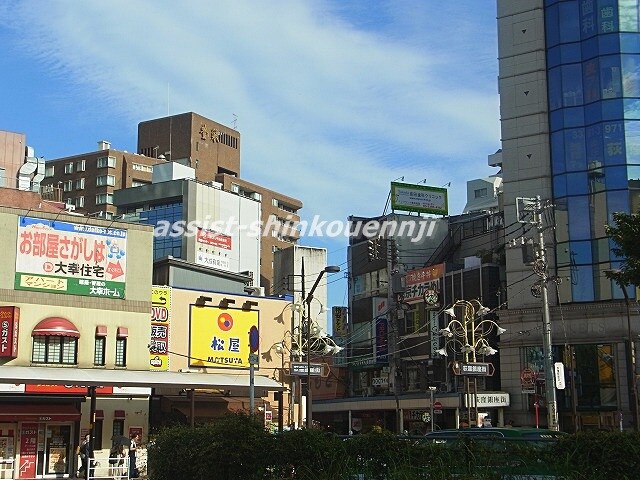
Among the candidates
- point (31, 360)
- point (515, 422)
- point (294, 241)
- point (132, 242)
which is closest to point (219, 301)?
point (132, 242)

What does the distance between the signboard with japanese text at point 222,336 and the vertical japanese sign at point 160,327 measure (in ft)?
5.12

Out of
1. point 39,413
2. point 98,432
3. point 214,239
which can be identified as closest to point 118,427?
point 98,432

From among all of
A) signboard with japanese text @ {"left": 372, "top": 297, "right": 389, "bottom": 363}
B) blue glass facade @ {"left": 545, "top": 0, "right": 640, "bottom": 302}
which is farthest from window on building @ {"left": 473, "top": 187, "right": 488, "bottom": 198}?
blue glass facade @ {"left": 545, "top": 0, "right": 640, "bottom": 302}

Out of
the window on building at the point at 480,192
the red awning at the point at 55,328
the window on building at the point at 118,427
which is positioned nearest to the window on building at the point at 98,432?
the window on building at the point at 118,427

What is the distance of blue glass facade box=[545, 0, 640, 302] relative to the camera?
53406mm

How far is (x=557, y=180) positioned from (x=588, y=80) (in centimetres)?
653

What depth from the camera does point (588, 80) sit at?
5550 cm

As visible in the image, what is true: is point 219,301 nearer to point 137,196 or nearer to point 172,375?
point 172,375

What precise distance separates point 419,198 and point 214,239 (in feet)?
85.6

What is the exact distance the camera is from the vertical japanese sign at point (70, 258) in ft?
129

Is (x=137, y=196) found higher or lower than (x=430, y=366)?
higher

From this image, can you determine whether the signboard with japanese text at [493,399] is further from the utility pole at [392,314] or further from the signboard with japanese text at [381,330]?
the signboard with japanese text at [381,330]

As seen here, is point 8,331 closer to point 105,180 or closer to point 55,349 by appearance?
point 55,349

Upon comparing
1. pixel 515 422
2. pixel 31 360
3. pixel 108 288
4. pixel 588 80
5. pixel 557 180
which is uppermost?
pixel 588 80
